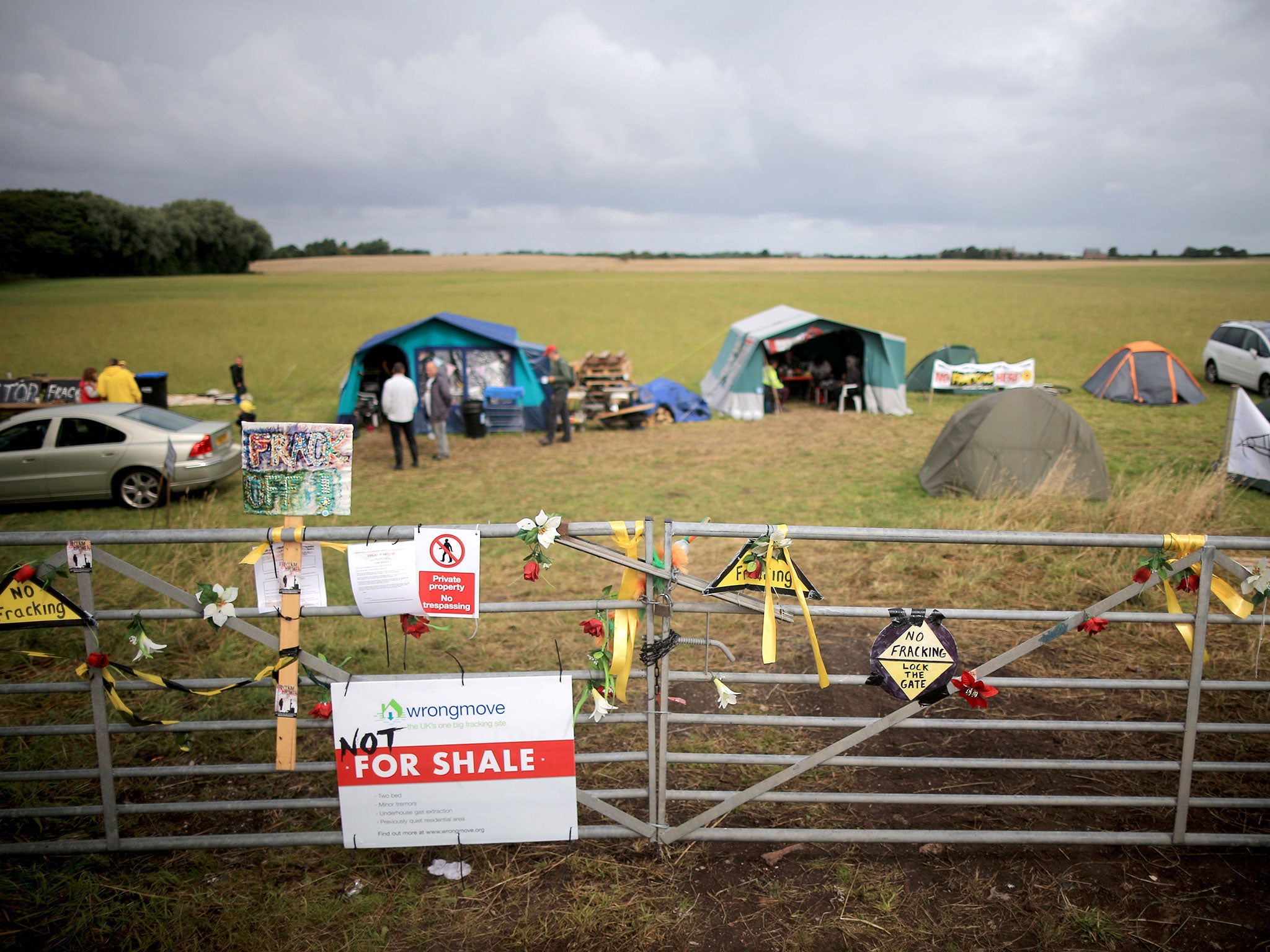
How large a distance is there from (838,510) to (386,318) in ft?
128

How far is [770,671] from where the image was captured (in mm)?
5414

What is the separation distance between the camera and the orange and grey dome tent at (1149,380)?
1783 cm

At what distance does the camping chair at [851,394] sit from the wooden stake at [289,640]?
16.6 metres

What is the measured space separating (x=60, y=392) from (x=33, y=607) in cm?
1626

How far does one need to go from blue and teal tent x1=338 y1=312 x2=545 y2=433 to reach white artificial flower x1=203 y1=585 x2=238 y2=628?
13193mm

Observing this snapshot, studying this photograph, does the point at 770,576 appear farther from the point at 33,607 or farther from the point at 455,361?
the point at 455,361

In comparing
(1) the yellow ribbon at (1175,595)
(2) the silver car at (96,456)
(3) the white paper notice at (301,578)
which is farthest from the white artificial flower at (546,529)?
(2) the silver car at (96,456)

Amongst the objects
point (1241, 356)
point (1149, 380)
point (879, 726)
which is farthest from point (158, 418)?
point (1241, 356)

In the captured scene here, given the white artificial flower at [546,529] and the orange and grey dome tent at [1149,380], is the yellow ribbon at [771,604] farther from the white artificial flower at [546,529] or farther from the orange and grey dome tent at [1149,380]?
the orange and grey dome tent at [1149,380]

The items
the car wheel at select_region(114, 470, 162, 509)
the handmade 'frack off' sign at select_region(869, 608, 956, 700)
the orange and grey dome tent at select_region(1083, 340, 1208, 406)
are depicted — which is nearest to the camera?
the handmade 'frack off' sign at select_region(869, 608, 956, 700)

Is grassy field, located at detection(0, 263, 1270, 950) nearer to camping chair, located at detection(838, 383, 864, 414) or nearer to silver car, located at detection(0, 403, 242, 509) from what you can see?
silver car, located at detection(0, 403, 242, 509)

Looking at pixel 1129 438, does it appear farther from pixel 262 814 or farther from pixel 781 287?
pixel 781 287

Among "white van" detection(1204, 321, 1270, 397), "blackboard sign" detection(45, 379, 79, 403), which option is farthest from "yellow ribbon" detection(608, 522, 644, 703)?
"white van" detection(1204, 321, 1270, 397)

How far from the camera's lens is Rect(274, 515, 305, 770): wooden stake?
301cm
